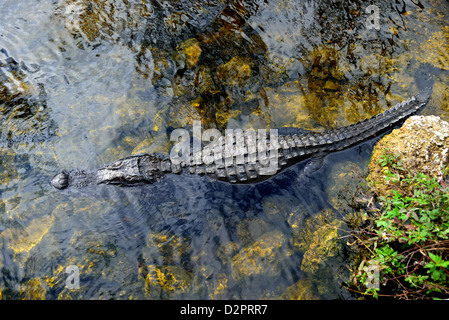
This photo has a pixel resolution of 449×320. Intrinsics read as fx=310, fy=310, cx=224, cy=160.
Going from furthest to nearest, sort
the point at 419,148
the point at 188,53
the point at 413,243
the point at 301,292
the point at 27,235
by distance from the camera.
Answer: the point at 188,53
the point at 419,148
the point at 27,235
the point at 301,292
the point at 413,243

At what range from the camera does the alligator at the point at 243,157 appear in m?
4.89

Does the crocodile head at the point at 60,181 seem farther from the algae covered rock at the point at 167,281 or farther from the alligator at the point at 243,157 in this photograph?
the algae covered rock at the point at 167,281

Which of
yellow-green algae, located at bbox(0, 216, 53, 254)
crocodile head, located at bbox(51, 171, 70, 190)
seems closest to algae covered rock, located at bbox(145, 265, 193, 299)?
yellow-green algae, located at bbox(0, 216, 53, 254)

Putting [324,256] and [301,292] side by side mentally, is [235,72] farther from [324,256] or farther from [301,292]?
[301,292]

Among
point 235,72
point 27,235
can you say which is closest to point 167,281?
point 27,235

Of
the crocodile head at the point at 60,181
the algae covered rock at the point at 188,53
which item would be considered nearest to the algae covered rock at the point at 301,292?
the crocodile head at the point at 60,181

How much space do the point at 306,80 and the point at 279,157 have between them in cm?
183

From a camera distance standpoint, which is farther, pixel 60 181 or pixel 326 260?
pixel 60 181

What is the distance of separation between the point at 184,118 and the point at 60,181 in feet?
7.18

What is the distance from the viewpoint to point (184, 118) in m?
5.41

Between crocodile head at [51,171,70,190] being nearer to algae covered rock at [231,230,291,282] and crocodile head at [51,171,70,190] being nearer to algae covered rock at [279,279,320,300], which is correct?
algae covered rock at [231,230,291,282]

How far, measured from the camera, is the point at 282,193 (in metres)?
4.89
